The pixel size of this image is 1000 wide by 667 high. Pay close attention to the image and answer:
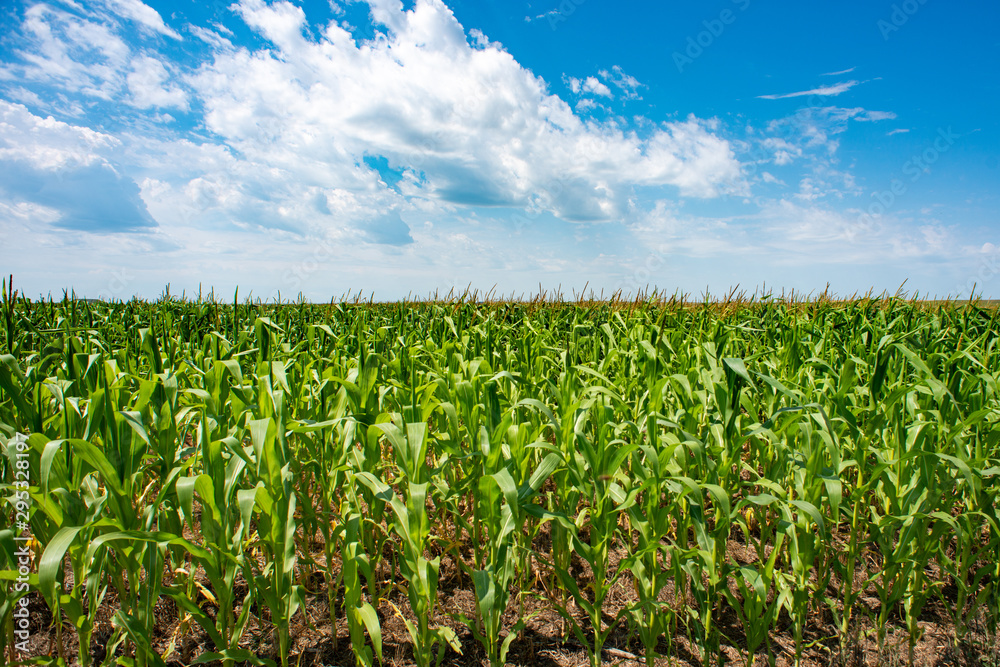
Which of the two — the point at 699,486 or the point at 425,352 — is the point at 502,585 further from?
the point at 425,352

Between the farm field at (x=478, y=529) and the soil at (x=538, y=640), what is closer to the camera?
A: the farm field at (x=478, y=529)

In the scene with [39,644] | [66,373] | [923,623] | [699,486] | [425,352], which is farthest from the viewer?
[425,352]

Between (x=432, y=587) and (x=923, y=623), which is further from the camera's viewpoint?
(x=923, y=623)

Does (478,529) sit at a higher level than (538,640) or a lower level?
higher

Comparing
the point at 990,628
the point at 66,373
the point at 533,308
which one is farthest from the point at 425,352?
the point at 533,308

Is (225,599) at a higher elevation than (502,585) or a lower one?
lower

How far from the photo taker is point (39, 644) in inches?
81.1

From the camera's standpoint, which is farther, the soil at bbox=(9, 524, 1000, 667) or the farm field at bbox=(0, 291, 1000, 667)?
the soil at bbox=(9, 524, 1000, 667)

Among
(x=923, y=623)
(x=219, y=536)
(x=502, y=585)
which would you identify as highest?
(x=219, y=536)

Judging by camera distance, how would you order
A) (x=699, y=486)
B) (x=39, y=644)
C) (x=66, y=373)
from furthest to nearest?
(x=66, y=373)
(x=39, y=644)
(x=699, y=486)

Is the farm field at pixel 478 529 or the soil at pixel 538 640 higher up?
the farm field at pixel 478 529

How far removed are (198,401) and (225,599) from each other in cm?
148

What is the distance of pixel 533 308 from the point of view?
29.2 feet

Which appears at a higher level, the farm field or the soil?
the farm field
